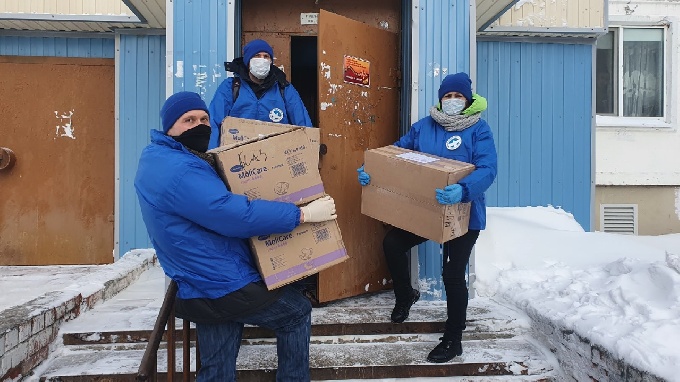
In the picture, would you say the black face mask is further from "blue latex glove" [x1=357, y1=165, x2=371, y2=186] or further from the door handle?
the door handle

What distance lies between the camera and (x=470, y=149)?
10.2 feet

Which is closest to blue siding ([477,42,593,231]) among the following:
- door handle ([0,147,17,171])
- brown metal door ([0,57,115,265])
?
brown metal door ([0,57,115,265])

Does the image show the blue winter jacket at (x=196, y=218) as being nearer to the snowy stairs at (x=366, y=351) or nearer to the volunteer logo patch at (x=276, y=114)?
the snowy stairs at (x=366, y=351)

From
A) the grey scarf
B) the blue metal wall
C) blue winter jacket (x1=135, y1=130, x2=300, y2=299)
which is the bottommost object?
blue winter jacket (x1=135, y1=130, x2=300, y2=299)

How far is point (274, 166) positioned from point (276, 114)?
1.22 m

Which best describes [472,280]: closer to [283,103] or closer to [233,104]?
[283,103]

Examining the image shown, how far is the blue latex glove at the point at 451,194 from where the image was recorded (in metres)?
2.71

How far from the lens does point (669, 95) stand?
7570 mm

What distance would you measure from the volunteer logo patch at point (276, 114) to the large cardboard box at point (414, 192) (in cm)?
69

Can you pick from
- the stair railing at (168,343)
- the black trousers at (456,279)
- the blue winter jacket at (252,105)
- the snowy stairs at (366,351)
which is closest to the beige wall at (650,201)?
the snowy stairs at (366,351)

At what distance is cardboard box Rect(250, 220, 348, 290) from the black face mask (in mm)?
468

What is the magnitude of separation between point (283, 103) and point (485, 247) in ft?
9.29

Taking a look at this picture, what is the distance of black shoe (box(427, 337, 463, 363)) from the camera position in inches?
118

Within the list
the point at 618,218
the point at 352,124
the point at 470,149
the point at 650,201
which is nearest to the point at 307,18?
the point at 352,124
